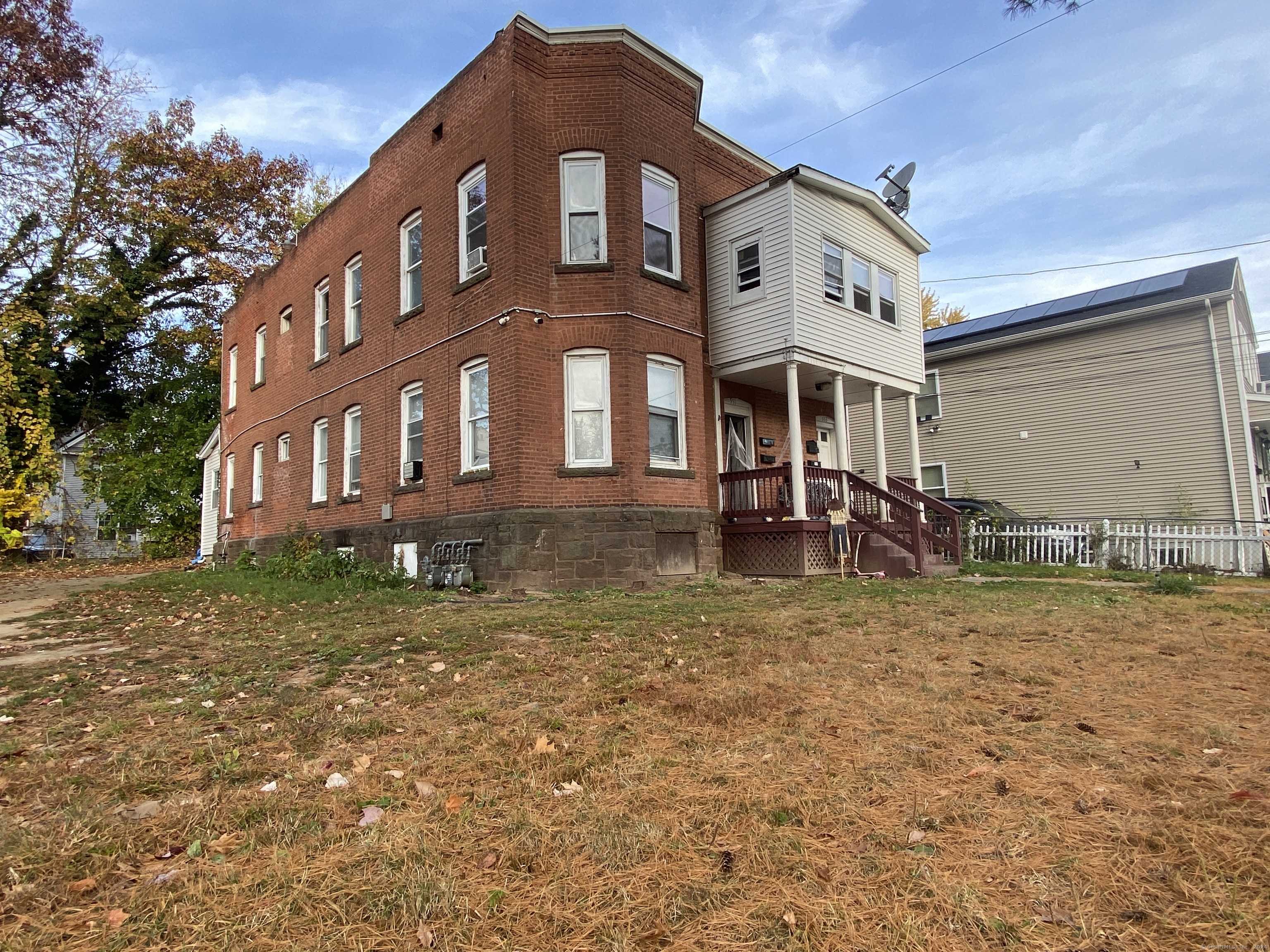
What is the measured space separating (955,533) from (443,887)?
12406 mm

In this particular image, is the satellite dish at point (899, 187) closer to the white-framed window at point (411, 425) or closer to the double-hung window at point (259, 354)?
the white-framed window at point (411, 425)

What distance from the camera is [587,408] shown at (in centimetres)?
1083

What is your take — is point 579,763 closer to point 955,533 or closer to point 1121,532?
point 955,533

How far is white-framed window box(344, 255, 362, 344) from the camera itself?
49.7ft

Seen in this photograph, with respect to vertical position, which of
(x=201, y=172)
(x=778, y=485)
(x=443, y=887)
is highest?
(x=201, y=172)

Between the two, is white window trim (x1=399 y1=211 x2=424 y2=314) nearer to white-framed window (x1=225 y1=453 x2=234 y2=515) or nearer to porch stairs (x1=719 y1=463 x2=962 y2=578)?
porch stairs (x1=719 y1=463 x2=962 y2=578)

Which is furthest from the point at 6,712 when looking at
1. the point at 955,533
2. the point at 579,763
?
the point at 955,533

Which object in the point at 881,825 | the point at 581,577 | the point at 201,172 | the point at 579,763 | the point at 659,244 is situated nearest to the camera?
the point at 881,825

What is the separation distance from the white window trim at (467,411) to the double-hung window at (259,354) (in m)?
10.6

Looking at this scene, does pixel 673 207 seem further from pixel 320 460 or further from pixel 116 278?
pixel 116 278


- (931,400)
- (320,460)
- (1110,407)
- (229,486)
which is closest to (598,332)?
(320,460)

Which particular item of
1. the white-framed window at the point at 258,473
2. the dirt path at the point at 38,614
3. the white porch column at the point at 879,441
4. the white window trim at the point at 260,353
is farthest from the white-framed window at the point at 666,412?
the white window trim at the point at 260,353

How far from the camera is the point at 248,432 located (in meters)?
19.7

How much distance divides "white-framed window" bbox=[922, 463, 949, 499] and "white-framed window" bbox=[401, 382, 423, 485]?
600 inches
